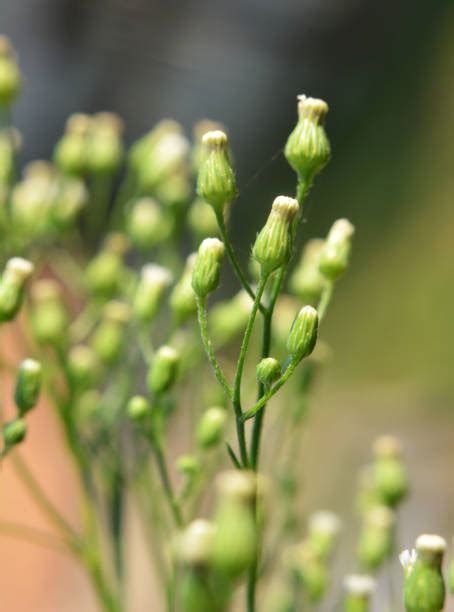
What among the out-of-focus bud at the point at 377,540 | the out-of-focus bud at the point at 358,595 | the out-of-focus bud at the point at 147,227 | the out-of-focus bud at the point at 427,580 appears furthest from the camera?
the out-of-focus bud at the point at 147,227

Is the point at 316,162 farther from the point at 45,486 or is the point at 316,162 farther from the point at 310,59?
the point at 310,59

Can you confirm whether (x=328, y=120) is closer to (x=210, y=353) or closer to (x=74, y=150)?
(x=74, y=150)

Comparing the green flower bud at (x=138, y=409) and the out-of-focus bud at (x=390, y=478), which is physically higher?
the green flower bud at (x=138, y=409)

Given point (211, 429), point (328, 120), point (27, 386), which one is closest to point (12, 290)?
point (27, 386)

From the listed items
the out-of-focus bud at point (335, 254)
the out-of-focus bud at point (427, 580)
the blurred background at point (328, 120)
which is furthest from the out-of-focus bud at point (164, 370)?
the blurred background at point (328, 120)

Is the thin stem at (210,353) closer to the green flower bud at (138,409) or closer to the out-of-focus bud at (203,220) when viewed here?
the green flower bud at (138,409)

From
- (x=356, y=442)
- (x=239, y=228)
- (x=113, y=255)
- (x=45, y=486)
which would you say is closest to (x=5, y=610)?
(x=45, y=486)

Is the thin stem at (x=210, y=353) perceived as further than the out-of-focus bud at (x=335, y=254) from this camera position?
No
